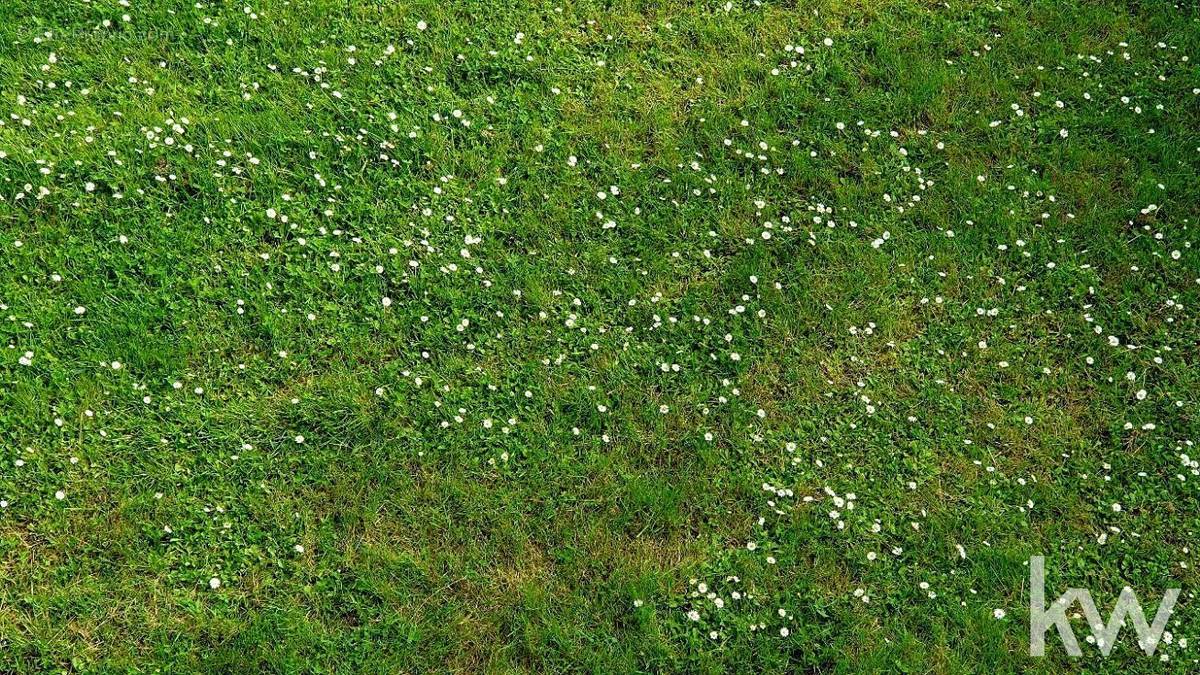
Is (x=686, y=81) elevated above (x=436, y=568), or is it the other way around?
(x=686, y=81)

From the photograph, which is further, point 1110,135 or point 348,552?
point 1110,135

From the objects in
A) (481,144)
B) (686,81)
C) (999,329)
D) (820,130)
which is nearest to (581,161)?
(481,144)

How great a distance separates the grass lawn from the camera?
4.39m

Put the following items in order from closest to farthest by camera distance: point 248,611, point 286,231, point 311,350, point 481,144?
point 248,611
point 311,350
point 286,231
point 481,144

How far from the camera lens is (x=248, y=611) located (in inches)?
167

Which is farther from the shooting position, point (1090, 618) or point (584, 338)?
point (584, 338)

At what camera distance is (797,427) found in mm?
5102

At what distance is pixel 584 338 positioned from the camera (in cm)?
533

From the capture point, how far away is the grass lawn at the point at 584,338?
4.39m

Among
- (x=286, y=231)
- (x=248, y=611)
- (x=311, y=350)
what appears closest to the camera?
(x=248, y=611)

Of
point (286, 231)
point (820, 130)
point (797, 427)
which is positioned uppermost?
point (820, 130)

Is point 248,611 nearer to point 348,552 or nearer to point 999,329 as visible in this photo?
point 348,552

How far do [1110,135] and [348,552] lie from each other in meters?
5.41

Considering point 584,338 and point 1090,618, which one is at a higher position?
point 584,338
